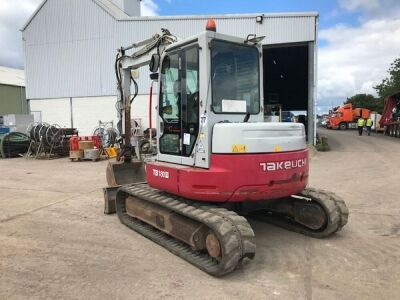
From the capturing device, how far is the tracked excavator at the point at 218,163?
16.6ft

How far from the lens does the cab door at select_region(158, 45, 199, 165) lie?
5500 mm

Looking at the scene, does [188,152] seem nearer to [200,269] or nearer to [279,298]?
[200,269]

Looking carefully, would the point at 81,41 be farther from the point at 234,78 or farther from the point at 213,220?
the point at 213,220

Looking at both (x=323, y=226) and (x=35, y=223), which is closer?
(x=323, y=226)

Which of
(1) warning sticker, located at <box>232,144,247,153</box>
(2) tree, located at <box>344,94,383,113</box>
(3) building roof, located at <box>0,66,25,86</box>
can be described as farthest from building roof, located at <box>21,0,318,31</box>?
(2) tree, located at <box>344,94,383,113</box>

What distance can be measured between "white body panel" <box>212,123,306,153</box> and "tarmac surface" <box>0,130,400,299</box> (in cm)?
146

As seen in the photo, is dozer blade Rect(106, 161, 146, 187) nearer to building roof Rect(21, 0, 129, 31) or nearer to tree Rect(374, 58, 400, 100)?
building roof Rect(21, 0, 129, 31)

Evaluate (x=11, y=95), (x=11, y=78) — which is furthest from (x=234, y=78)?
(x=11, y=78)

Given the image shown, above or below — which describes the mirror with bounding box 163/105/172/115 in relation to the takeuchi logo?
above

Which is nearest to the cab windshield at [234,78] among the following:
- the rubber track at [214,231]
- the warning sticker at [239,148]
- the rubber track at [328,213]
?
the warning sticker at [239,148]

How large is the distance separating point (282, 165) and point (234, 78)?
1.35 meters

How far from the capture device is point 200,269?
498 cm

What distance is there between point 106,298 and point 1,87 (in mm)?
41096

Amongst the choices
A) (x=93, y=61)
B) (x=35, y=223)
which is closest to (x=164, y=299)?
(x=35, y=223)
